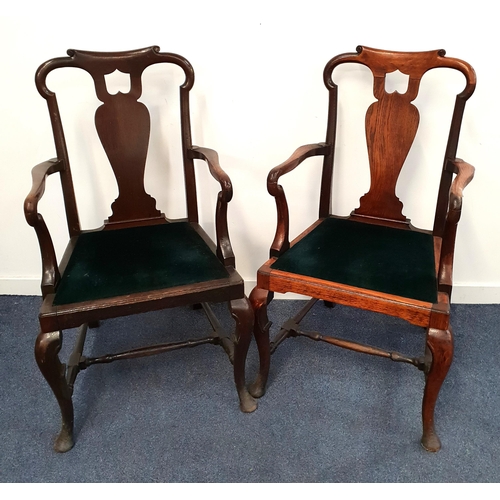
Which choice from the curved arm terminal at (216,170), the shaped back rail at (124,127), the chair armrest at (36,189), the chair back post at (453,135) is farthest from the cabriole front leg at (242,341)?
the chair back post at (453,135)

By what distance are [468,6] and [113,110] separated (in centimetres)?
124

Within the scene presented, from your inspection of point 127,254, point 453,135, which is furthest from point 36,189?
point 453,135

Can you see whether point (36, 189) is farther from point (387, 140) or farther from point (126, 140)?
point (387, 140)

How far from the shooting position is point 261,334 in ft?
4.98

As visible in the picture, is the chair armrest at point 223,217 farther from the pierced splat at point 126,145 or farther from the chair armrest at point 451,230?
the chair armrest at point 451,230

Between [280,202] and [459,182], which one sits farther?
[280,202]

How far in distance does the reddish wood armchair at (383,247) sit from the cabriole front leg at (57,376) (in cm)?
58

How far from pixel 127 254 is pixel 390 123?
3.19 feet

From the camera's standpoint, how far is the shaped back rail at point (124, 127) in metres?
1.51

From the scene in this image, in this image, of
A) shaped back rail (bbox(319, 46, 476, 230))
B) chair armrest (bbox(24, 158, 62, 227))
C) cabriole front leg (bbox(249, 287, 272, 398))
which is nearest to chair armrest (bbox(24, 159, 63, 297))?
chair armrest (bbox(24, 158, 62, 227))

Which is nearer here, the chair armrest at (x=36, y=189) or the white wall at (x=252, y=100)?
the chair armrest at (x=36, y=189)

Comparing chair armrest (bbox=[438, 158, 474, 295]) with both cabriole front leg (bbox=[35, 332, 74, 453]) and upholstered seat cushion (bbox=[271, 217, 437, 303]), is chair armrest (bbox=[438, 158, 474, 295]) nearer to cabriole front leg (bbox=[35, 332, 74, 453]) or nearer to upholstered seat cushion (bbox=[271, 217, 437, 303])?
upholstered seat cushion (bbox=[271, 217, 437, 303])

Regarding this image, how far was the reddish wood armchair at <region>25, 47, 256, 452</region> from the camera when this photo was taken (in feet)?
4.19

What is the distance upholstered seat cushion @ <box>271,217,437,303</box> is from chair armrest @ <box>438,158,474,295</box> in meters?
0.04
